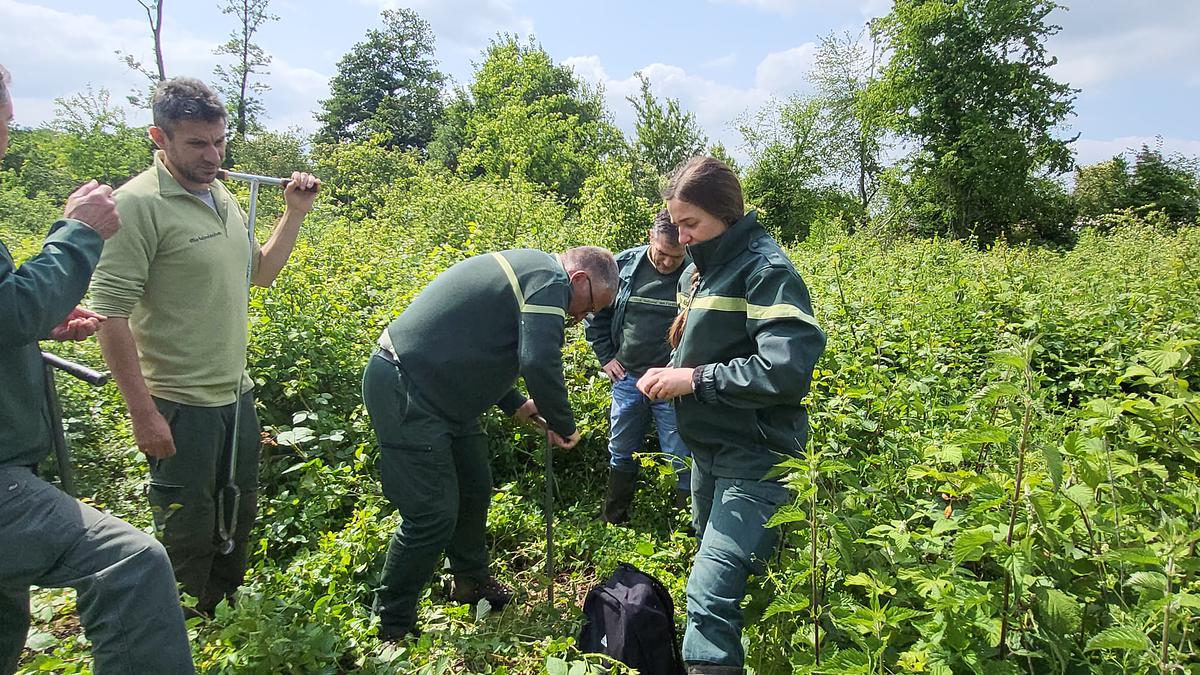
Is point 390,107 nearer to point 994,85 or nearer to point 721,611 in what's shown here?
point 994,85

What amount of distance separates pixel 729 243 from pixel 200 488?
2.24m

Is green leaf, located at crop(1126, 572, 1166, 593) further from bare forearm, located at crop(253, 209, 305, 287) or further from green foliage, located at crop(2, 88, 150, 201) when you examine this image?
green foliage, located at crop(2, 88, 150, 201)

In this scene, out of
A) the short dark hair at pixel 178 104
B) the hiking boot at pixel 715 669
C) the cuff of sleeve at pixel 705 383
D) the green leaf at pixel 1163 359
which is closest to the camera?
the green leaf at pixel 1163 359

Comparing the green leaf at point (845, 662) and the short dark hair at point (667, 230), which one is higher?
the short dark hair at point (667, 230)

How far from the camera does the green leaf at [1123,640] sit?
48.7 inches

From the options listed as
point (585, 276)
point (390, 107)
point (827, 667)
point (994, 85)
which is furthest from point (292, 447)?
point (390, 107)

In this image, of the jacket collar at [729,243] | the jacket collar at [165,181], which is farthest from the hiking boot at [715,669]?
the jacket collar at [165,181]

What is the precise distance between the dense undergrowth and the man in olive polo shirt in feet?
1.40

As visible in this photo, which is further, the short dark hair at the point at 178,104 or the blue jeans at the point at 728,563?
the short dark hair at the point at 178,104

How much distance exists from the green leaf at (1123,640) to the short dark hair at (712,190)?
153 cm

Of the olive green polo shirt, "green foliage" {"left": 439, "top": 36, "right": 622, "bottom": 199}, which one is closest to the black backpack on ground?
the olive green polo shirt

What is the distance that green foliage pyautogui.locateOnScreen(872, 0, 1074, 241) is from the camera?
909 inches

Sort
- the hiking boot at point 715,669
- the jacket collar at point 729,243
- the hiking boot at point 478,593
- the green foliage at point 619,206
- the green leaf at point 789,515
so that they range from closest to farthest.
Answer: the green leaf at point 789,515 → the hiking boot at point 715,669 → the jacket collar at point 729,243 → the hiking boot at point 478,593 → the green foliage at point 619,206

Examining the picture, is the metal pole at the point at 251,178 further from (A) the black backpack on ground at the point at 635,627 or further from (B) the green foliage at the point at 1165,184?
(B) the green foliage at the point at 1165,184
